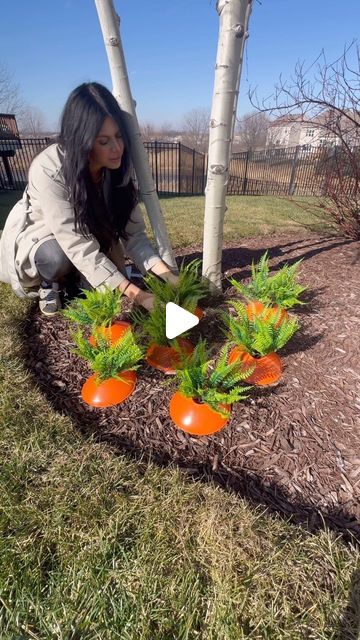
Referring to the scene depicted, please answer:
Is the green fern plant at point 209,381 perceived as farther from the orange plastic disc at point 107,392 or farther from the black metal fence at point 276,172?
the black metal fence at point 276,172

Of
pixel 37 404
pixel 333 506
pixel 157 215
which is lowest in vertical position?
pixel 333 506

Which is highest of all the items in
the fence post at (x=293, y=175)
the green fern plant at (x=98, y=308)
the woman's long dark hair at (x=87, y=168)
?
the woman's long dark hair at (x=87, y=168)

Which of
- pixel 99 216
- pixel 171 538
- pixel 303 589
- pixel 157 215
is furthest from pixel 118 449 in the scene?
pixel 157 215

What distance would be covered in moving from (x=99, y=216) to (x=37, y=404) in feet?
4.32

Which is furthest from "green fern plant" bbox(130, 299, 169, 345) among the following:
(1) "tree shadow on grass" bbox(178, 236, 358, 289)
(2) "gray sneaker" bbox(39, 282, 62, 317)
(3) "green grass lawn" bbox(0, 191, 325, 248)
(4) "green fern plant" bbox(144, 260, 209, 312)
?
(3) "green grass lawn" bbox(0, 191, 325, 248)

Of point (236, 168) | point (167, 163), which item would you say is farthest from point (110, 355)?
point (236, 168)

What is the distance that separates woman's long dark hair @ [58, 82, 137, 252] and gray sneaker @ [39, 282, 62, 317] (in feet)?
1.88

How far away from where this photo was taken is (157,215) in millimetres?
2582

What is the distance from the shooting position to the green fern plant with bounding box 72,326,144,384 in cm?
174

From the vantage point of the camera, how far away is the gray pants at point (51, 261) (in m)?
2.40

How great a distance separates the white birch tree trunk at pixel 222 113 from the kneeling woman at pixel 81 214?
47 cm

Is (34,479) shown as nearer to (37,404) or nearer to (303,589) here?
(37,404)

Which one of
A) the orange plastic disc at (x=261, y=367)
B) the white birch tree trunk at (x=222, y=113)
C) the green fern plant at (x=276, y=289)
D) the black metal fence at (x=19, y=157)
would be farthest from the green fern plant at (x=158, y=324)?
the black metal fence at (x=19, y=157)

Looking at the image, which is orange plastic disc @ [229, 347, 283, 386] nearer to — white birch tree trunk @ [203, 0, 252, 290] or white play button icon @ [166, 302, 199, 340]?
white play button icon @ [166, 302, 199, 340]
